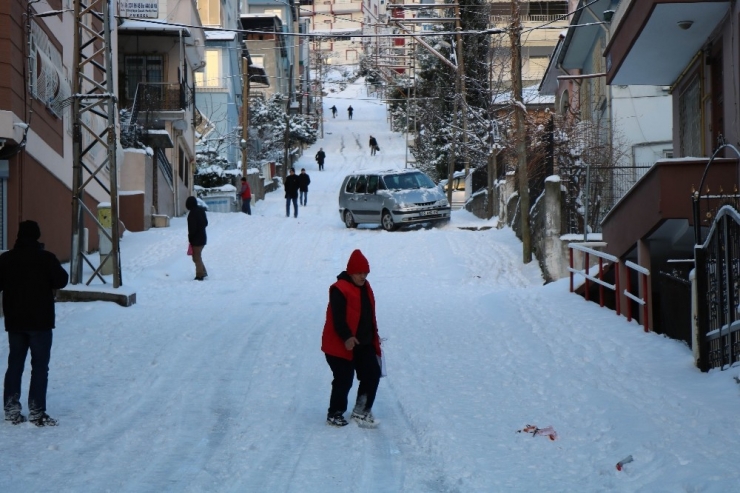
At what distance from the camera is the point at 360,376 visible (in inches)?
374

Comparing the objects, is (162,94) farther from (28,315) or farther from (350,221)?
(28,315)

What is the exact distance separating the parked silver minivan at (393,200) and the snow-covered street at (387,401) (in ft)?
35.3

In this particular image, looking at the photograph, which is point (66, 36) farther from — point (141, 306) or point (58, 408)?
point (58, 408)

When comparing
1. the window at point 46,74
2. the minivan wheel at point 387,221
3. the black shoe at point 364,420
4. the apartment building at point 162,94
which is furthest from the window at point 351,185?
the black shoe at point 364,420

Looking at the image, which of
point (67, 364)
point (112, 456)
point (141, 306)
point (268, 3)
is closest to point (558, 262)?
point (141, 306)

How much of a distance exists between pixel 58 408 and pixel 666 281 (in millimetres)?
8191

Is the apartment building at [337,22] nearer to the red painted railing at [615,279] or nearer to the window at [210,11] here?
the window at [210,11]

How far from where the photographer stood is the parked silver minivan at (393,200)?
32.3 metres

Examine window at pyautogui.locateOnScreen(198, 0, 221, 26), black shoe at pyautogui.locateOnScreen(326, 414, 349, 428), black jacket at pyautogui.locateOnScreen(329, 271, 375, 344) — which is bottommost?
black shoe at pyautogui.locateOnScreen(326, 414, 349, 428)

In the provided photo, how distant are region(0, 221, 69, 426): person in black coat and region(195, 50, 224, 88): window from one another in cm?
5006

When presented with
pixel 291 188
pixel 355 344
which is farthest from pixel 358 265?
pixel 291 188

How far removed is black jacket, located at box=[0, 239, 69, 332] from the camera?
952 cm

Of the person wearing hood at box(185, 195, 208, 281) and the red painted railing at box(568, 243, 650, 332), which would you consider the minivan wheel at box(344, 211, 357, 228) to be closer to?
the person wearing hood at box(185, 195, 208, 281)

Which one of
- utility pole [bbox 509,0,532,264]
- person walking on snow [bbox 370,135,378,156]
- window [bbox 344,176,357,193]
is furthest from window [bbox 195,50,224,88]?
utility pole [bbox 509,0,532,264]
